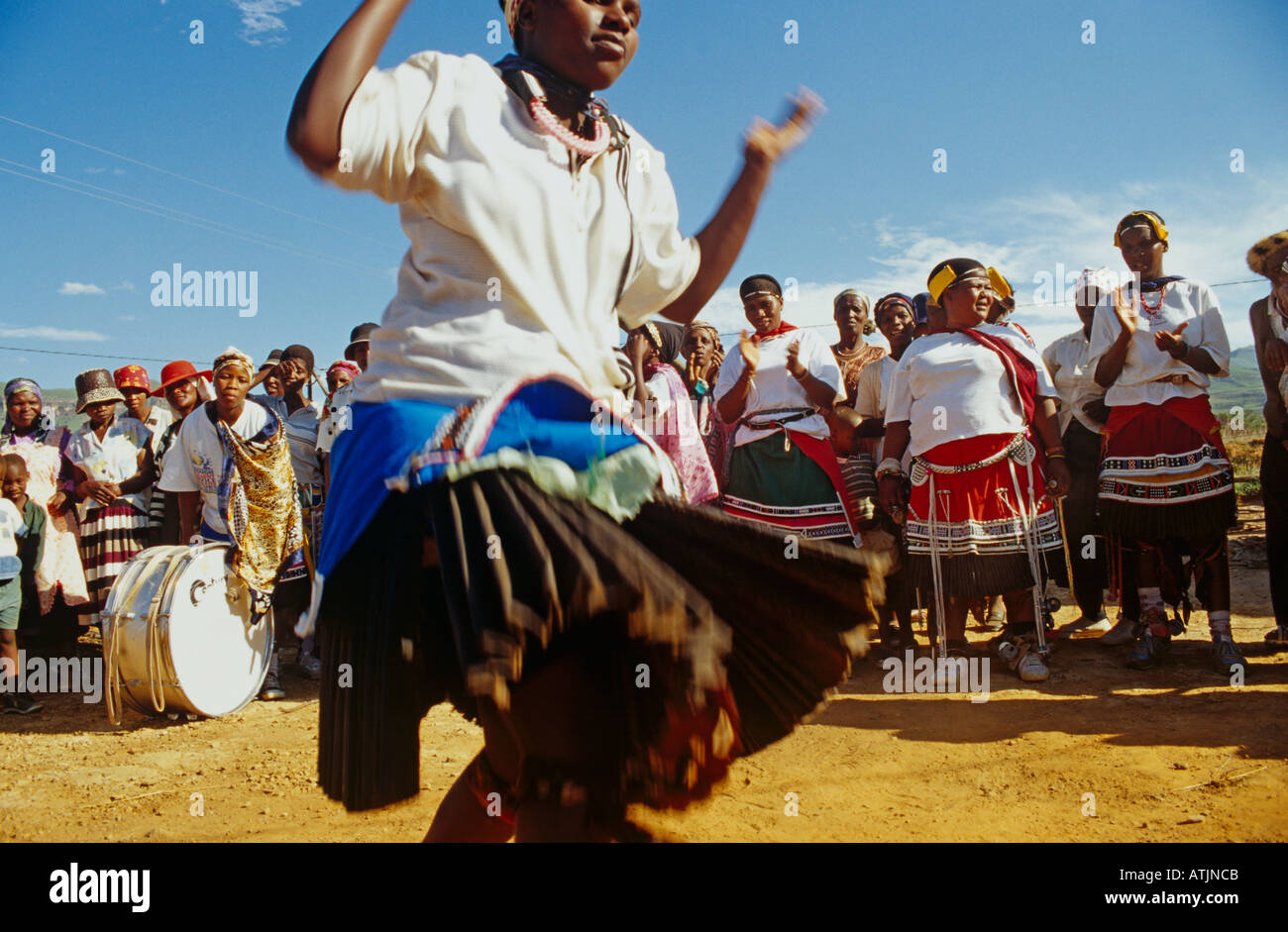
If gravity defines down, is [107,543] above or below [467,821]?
above

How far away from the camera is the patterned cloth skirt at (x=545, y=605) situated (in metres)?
1.40

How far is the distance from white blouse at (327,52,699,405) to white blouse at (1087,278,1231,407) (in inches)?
186

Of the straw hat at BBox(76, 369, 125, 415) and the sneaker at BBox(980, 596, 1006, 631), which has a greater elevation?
the straw hat at BBox(76, 369, 125, 415)

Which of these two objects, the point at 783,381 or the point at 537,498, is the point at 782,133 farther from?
the point at 783,381

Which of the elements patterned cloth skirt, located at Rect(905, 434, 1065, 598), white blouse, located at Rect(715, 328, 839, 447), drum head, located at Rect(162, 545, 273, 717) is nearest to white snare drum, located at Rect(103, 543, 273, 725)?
drum head, located at Rect(162, 545, 273, 717)

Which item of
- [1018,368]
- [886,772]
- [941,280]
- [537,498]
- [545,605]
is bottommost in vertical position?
[886,772]

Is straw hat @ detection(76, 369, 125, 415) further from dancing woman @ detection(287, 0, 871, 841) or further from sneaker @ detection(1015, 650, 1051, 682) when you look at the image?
sneaker @ detection(1015, 650, 1051, 682)

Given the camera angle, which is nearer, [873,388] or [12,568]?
[12,568]

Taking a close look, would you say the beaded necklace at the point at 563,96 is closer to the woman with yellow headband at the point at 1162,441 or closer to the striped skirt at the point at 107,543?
the woman with yellow headband at the point at 1162,441

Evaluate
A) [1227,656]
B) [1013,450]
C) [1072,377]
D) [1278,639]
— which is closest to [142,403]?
[1013,450]

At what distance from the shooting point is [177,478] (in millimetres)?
6156

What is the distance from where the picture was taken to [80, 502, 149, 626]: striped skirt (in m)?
7.12

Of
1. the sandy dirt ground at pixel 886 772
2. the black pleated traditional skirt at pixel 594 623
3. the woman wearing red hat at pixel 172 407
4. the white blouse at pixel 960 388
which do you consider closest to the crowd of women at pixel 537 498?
the black pleated traditional skirt at pixel 594 623

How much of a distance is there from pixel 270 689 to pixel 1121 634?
595 centimetres
